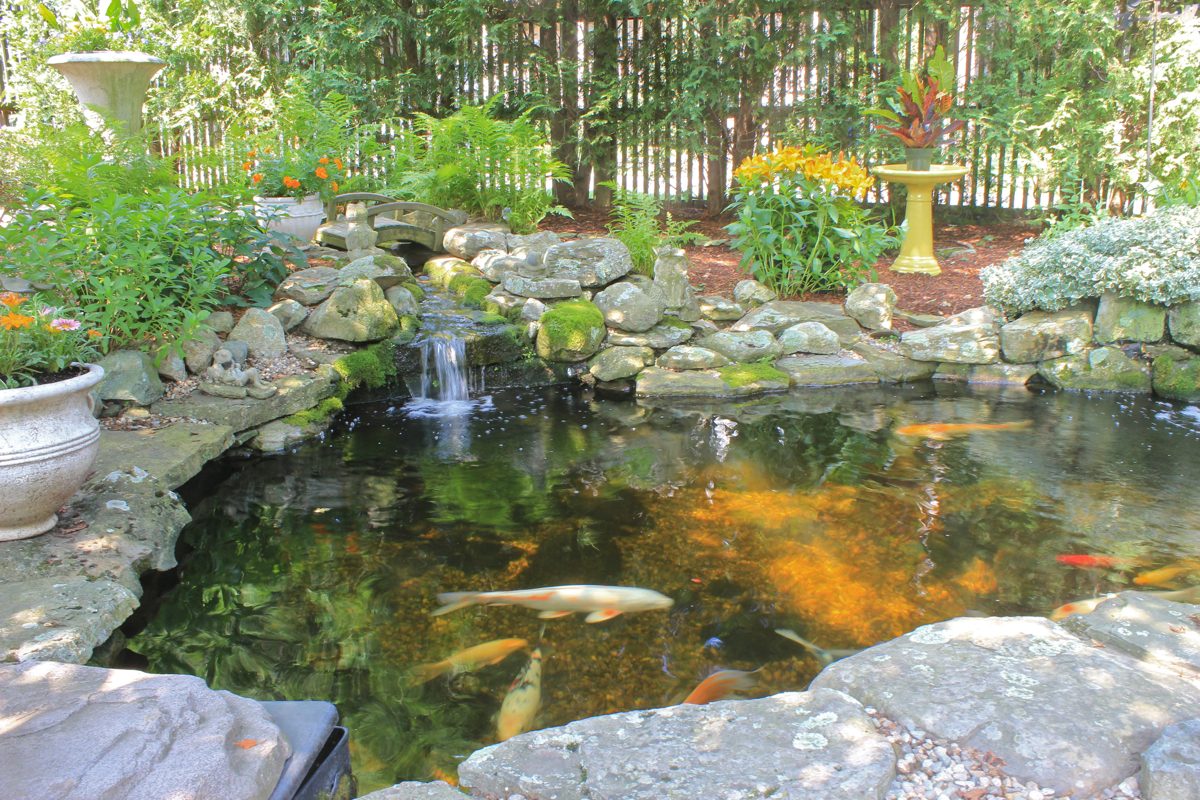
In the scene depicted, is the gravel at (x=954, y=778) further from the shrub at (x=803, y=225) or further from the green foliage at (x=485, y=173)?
the green foliage at (x=485, y=173)

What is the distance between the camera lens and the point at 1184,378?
6988 millimetres

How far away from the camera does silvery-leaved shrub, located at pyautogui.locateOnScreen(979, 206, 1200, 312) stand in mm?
7102

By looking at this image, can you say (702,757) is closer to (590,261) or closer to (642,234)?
(590,261)

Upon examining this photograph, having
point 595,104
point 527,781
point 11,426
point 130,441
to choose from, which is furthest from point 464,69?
point 527,781

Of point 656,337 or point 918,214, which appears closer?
point 656,337

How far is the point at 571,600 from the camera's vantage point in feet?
13.2

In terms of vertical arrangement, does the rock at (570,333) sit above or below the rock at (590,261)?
below

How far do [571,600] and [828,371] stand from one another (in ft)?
13.5

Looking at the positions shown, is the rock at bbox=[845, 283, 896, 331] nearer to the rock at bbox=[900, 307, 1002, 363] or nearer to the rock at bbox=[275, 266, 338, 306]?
the rock at bbox=[900, 307, 1002, 363]

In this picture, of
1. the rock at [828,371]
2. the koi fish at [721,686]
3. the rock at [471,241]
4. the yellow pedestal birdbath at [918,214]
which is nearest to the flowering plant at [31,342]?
the koi fish at [721,686]

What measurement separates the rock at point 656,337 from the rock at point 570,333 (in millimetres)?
147

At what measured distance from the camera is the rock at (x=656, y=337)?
7656 millimetres

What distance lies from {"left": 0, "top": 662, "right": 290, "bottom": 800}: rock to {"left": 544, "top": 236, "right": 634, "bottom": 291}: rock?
5.76 meters

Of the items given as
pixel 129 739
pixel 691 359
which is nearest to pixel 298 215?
pixel 691 359
